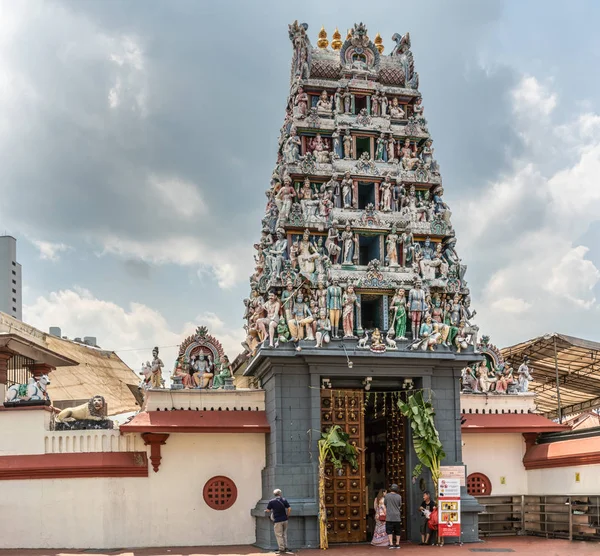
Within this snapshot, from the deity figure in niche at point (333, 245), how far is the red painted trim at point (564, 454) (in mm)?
8588

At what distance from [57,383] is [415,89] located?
25372 mm

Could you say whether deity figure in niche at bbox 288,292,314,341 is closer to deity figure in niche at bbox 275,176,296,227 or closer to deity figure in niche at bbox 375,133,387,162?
deity figure in niche at bbox 275,176,296,227

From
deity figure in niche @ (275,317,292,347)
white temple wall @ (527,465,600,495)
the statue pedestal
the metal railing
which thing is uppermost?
deity figure in niche @ (275,317,292,347)

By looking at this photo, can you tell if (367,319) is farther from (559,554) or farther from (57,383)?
(57,383)

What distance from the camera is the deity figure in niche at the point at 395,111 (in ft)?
84.8

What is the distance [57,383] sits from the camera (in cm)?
4184

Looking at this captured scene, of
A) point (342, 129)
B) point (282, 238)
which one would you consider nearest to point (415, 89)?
point (342, 129)

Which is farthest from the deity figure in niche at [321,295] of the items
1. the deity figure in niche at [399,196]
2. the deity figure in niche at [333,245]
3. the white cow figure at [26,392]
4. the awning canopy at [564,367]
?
the awning canopy at [564,367]

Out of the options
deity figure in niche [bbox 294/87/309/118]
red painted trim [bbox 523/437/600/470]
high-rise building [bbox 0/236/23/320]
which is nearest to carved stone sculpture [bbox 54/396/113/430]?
deity figure in niche [bbox 294/87/309/118]

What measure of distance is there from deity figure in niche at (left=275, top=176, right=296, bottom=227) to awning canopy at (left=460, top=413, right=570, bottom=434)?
816cm

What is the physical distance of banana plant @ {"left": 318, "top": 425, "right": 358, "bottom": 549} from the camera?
21.0 metres

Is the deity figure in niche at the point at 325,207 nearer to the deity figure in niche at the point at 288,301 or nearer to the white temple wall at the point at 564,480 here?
the deity figure in niche at the point at 288,301

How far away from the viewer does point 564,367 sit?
104ft

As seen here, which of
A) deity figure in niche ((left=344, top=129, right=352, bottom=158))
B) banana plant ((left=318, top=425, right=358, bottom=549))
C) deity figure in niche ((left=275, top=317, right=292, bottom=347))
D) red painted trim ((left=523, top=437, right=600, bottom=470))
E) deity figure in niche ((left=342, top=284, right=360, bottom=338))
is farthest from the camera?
deity figure in niche ((left=344, top=129, right=352, bottom=158))
